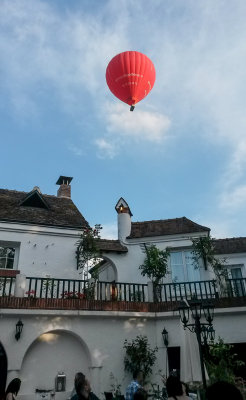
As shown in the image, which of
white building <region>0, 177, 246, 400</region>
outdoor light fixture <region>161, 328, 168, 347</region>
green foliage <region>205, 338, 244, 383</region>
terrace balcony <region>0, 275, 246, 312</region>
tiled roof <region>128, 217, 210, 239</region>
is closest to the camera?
green foliage <region>205, 338, 244, 383</region>

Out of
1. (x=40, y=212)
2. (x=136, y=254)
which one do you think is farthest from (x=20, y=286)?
(x=136, y=254)

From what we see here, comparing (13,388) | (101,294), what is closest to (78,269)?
(101,294)

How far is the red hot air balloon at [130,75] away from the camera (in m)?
13.5

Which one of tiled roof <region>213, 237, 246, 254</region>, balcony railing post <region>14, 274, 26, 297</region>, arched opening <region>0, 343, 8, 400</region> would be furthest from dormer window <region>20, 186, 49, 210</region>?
tiled roof <region>213, 237, 246, 254</region>

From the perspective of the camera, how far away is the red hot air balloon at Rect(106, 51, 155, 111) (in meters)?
13.5

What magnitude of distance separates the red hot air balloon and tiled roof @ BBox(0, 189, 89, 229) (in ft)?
22.3

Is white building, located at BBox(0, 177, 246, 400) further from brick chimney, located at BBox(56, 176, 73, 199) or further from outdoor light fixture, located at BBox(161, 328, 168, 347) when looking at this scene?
brick chimney, located at BBox(56, 176, 73, 199)

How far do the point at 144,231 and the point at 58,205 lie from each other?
512 cm

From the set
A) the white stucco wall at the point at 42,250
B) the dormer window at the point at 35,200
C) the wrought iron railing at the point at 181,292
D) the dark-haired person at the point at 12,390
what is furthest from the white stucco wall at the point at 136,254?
the dark-haired person at the point at 12,390

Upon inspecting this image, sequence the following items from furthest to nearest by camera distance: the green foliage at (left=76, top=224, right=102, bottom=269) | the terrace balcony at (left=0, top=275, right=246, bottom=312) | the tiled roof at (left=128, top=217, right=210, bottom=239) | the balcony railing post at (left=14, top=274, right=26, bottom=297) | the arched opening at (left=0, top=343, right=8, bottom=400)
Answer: the tiled roof at (left=128, top=217, right=210, bottom=239)
the green foliage at (left=76, top=224, right=102, bottom=269)
the balcony railing post at (left=14, top=274, right=26, bottom=297)
the terrace balcony at (left=0, top=275, right=246, bottom=312)
the arched opening at (left=0, top=343, right=8, bottom=400)

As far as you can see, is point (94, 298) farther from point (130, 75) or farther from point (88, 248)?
point (130, 75)

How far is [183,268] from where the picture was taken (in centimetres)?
1806

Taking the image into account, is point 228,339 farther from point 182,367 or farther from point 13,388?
point 13,388

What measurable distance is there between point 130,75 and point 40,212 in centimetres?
841
